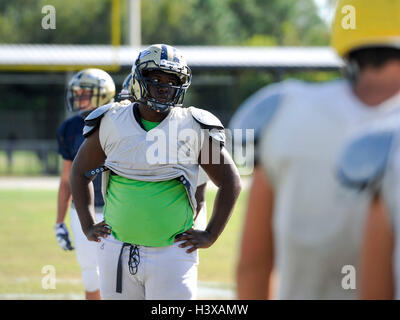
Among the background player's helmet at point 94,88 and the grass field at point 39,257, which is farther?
the grass field at point 39,257

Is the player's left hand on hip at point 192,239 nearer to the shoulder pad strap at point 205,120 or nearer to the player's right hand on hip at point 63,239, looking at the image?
the shoulder pad strap at point 205,120

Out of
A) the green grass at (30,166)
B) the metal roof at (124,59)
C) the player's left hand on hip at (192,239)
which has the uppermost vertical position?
the metal roof at (124,59)

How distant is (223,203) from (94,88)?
2.06 metres

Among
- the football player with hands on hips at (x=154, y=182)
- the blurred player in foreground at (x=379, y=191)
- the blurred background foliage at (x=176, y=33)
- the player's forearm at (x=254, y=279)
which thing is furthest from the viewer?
the blurred background foliage at (x=176, y=33)

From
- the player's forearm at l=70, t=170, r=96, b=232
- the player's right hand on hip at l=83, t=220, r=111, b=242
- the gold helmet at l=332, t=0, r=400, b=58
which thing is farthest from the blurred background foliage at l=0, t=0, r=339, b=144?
the gold helmet at l=332, t=0, r=400, b=58

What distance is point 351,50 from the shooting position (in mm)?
1811

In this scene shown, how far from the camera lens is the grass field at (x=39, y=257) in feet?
23.9

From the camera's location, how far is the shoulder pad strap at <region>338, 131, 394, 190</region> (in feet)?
5.39

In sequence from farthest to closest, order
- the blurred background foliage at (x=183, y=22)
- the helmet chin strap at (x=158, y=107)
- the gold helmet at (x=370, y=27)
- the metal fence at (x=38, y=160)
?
the blurred background foliage at (x=183, y=22) → the metal fence at (x=38, y=160) → the helmet chin strap at (x=158, y=107) → the gold helmet at (x=370, y=27)

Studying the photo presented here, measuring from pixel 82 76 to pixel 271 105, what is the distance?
13.3ft

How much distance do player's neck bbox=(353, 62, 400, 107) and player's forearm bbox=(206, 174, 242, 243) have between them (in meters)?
2.12
